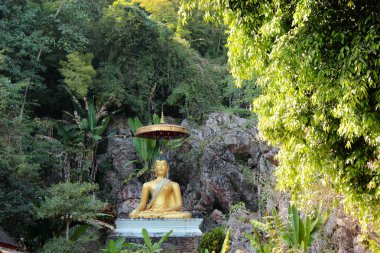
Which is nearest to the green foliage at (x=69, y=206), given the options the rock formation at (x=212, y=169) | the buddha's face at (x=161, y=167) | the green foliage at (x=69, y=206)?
the green foliage at (x=69, y=206)

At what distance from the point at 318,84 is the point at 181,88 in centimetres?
1118

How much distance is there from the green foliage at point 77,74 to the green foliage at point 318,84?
9.10 meters

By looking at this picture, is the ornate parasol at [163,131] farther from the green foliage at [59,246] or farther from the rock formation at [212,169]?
the green foliage at [59,246]

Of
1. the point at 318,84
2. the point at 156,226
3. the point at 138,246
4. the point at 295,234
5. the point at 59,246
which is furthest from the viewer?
the point at 156,226

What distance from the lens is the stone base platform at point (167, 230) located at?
9562 millimetres

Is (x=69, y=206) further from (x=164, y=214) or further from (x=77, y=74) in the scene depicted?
(x=77, y=74)

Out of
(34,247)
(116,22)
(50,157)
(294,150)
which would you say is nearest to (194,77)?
(116,22)

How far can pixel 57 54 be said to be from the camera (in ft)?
50.6

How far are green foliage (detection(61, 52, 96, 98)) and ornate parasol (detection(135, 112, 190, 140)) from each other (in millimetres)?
3474

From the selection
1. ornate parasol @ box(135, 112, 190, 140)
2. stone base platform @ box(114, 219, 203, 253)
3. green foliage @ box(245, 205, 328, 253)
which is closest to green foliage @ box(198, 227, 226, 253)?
stone base platform @ box(114, 219, 203, 253)

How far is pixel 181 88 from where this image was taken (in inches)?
624

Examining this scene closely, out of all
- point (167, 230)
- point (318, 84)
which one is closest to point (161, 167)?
point (167, 230)

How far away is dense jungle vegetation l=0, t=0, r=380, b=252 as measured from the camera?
189 inches

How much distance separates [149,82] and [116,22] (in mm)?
2169
